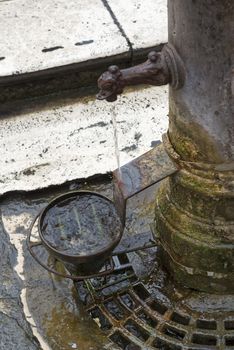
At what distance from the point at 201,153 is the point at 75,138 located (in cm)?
140

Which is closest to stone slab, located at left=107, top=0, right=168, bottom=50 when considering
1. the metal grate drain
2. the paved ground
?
the paved ground

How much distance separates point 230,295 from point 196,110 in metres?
0.91

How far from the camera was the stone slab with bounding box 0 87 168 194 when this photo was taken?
3686 millimetres

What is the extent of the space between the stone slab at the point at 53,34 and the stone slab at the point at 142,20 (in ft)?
0.26

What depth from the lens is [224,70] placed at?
95.2 inches

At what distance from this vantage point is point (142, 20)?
4500 mm

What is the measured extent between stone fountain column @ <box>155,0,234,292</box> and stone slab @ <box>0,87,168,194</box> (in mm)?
778

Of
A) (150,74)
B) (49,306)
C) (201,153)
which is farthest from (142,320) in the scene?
(150,74)

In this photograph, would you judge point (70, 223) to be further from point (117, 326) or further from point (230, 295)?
point (230, 295)

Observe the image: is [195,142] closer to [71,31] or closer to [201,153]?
[201,153]

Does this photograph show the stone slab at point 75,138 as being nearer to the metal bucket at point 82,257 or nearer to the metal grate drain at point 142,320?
the metal bucket at point 82,257

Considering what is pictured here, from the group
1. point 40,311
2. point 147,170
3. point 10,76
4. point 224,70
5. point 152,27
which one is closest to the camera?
point 224,70

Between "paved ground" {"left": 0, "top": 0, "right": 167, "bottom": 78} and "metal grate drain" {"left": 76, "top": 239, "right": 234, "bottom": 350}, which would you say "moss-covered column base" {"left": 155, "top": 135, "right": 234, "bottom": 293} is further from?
"paved ground" {"left": 0, "top": 0, "right": 167, "bottom": 78}

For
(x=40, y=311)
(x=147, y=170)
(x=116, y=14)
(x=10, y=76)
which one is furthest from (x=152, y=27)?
(x=40, y=311)
